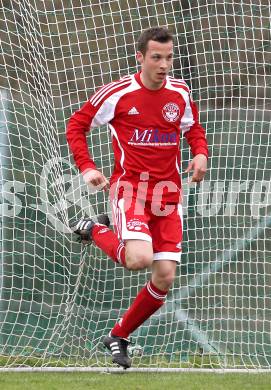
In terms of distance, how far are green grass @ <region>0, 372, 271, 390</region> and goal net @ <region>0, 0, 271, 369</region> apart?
0.99 m

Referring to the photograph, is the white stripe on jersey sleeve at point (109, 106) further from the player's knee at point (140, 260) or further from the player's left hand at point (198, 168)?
the player's knee at point (140, 260)

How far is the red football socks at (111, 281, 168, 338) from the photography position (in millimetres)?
6184

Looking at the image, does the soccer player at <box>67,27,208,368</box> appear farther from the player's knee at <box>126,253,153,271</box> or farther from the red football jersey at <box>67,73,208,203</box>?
the player's knee at <box>126,253,153,271</box>

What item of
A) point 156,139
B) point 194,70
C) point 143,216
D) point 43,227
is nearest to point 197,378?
point 143,216

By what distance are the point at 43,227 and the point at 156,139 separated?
1.68 m

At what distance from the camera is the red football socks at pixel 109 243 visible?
243 inches

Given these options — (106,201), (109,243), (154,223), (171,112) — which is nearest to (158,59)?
(171,112)

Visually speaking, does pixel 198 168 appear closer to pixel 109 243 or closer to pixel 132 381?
pixel 109 243

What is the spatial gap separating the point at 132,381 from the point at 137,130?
4.90ft

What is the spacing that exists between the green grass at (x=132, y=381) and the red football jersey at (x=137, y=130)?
109 cm

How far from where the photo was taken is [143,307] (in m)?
6.19

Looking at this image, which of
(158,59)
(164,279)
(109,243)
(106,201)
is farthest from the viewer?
(106,201)

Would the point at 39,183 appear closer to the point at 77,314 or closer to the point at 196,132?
the point at 77,314

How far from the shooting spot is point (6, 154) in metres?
7.46
